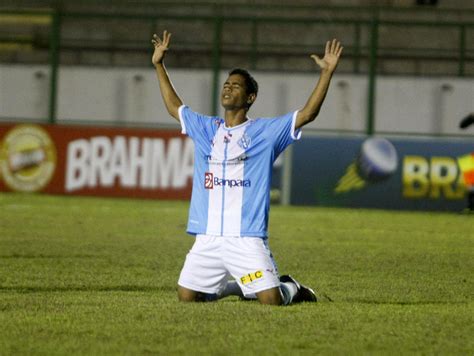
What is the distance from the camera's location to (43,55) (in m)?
29.0

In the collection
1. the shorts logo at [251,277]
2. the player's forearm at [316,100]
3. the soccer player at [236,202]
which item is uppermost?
the player's forearm at [316,100]

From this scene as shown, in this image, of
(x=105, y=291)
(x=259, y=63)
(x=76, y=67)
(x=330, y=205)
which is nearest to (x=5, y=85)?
(x=76, y=67)

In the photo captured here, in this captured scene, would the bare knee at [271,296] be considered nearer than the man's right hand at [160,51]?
Yes

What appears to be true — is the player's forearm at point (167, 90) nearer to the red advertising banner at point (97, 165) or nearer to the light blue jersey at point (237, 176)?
the light blue jersey at point (237, 176)

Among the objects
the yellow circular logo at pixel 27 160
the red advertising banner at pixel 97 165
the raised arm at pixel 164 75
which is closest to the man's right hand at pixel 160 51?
the raised arm at pixel 164 75

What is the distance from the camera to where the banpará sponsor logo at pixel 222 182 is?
322 inches

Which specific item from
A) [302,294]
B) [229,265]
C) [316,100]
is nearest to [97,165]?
[302,294]

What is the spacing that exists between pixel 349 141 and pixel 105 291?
13.4 metres

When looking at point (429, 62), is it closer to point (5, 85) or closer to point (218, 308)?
point (5, 85)

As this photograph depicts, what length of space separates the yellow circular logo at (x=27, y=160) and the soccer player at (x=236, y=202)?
1437 cm

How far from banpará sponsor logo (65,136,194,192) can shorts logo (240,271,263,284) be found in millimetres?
14336

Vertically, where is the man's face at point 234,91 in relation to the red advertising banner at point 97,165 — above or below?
above

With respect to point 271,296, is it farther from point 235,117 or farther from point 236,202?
point 235,117

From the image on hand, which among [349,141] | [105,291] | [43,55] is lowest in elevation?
[105,291]
